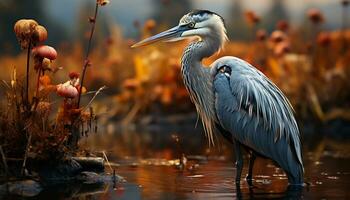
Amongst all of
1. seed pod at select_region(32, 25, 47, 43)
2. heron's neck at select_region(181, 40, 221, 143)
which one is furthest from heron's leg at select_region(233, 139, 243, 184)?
seed pod at select_region(32, 25, 47, 43)

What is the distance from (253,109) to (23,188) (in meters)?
2.49

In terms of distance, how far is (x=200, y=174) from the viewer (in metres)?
10.1

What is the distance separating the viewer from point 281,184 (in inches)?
364

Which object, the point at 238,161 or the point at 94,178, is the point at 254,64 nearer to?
the point at 238,161

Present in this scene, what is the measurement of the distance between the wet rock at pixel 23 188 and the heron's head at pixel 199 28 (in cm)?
208

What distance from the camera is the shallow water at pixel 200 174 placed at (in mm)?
8398

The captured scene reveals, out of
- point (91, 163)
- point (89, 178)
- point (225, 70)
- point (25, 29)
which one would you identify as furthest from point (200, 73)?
point (25, 29)

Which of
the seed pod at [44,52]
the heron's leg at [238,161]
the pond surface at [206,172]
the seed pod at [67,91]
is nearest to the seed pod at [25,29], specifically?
the seed pod at [44,52]

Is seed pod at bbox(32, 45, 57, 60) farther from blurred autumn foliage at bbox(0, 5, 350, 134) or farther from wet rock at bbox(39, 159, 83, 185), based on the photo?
blurred autumn foliage at bbox(0, 5, 350, 134)

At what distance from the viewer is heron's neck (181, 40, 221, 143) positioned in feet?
32.2

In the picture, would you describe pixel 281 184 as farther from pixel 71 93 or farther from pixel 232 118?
pixel 71 93

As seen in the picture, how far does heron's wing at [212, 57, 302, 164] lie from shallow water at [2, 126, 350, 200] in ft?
1.59

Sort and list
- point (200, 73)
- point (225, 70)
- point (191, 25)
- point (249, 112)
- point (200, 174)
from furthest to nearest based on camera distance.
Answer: point (200, 174)
point (191, 25)
point (200, 73)
point (225, 70)
point (249, 112)

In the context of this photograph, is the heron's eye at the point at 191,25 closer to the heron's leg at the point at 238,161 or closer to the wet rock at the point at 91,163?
the heron's leg at the point at 238,161
